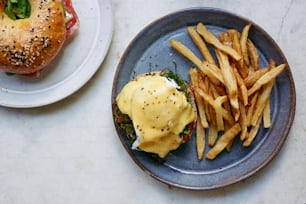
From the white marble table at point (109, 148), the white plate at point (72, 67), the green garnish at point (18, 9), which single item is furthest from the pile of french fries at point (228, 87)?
the green garnish at point (18, 9)

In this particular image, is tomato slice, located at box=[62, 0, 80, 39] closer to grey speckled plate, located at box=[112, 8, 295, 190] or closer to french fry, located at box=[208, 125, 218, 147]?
grey speckled plate, located at box=[112, 8, 295, 190]

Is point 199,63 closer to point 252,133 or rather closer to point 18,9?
point 252,133

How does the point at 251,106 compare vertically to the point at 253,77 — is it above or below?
below

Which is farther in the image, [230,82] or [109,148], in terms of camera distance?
[109,148]

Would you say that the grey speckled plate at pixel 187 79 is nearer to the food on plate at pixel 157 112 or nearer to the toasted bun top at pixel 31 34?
the food on plate at pixel 157 112

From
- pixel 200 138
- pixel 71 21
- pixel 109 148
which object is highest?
pixel 71 21

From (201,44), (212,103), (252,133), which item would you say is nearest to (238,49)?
(201,44)
